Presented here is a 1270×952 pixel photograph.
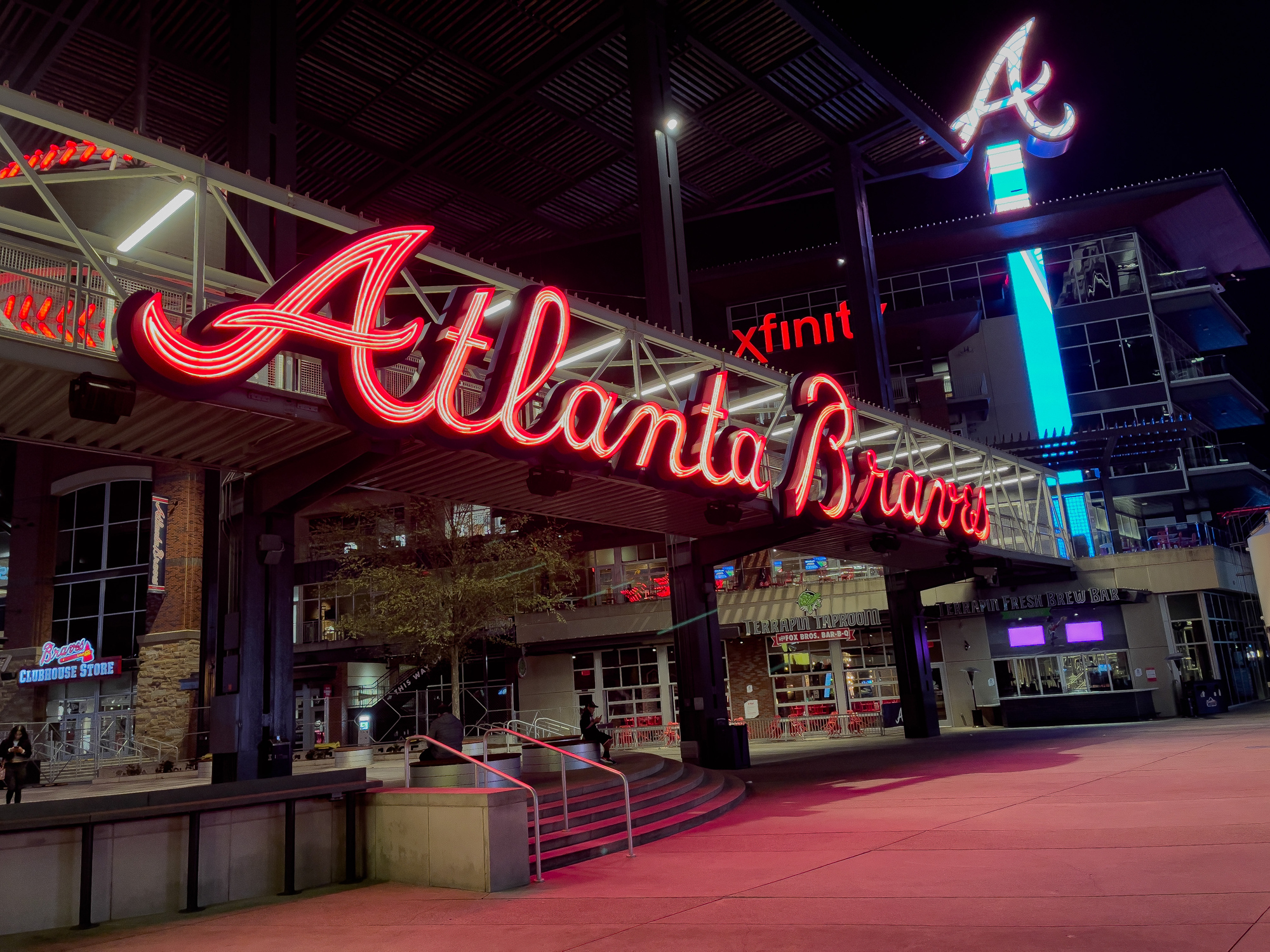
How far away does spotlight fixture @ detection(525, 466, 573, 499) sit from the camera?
14883mm

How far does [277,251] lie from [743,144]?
19.4 meters

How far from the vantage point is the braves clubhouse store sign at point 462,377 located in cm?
1040

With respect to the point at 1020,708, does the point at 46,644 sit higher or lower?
higher

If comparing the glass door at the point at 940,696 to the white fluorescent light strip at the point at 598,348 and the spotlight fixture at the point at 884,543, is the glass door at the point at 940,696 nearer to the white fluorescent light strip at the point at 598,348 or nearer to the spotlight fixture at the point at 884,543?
the spotlight fixture at the point at 884,543

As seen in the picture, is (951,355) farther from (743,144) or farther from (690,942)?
(690,942)

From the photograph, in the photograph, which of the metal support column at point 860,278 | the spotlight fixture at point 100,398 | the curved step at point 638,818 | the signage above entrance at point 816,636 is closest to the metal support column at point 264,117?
the spotlight fixture at point 100,398

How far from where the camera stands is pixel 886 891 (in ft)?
28.0

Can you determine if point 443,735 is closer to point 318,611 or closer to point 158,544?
point 158,544

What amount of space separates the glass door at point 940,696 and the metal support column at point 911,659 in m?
5.30

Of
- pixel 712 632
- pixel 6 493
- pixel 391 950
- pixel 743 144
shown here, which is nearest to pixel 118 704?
pixel 6 493

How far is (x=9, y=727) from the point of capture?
38.2 meters

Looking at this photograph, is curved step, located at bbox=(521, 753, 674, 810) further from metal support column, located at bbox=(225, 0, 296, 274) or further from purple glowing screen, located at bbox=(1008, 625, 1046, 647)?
purple glowing screen, located at bbox=(1008, 625, 1046, 647)

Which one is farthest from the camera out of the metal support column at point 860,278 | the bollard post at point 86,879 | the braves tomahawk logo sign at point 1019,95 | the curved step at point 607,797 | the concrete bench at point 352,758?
the braves tomahawk logo sign at point 1019,95

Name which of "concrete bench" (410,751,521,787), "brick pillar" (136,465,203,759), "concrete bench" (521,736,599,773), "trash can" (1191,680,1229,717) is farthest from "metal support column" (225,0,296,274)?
"trash can" (1191,680,1229,717)
